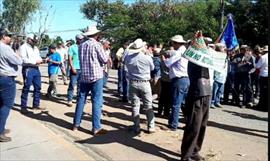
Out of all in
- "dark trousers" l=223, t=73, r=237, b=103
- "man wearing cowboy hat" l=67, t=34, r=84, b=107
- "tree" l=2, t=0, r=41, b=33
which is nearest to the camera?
"man wearing cowboy hat" l=67, t=34, r=84, b=107

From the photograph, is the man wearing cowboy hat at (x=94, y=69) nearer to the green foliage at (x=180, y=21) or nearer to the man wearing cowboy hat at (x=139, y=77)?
the man wearing cowboy hat at (x=139, y=77)

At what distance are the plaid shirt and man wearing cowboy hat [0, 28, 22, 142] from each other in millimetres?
1266

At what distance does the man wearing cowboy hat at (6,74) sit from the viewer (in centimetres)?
787

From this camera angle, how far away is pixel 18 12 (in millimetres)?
63250

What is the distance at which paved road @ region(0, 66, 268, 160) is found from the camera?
7340 mm

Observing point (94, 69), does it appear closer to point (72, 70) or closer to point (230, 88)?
point (72, 70)

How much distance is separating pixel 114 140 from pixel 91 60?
1.56 m

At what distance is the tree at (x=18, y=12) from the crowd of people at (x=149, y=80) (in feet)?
162

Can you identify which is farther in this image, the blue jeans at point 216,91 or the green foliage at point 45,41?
the green foliage at point 45,41

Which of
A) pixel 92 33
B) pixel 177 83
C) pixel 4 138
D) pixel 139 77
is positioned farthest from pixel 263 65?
pixel 4 138

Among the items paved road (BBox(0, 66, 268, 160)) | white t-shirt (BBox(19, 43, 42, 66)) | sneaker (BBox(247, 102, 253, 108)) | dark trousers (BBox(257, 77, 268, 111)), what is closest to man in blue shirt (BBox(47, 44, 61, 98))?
paved road (BBox(0, 66, 268, 160))

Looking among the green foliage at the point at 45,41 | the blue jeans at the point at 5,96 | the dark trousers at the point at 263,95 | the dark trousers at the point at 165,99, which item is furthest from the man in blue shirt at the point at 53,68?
the green foliage at the point at 45,41

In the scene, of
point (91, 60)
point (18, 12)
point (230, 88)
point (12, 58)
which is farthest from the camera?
point (18, 12)

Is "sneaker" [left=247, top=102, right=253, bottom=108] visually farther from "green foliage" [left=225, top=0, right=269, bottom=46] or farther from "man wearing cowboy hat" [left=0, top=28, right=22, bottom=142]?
"green foliage" [left=225, top=0, right=269, bottom=46]
